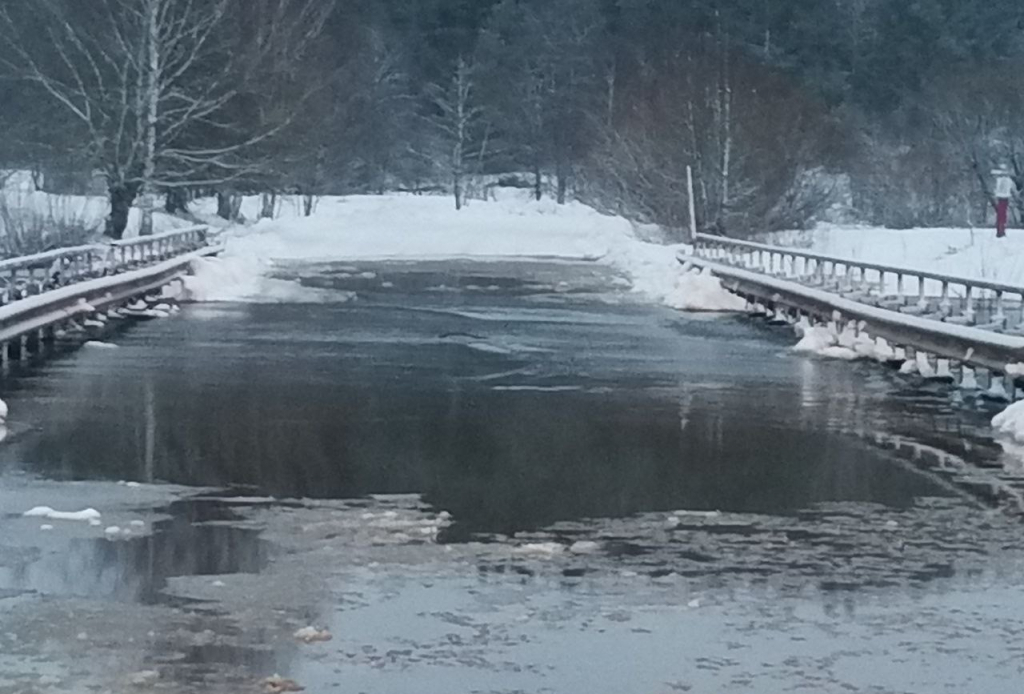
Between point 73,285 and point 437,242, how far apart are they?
42.3 m

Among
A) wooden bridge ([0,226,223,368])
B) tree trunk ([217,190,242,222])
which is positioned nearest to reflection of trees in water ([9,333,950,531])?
wooden bridge ([0,226,223,368])

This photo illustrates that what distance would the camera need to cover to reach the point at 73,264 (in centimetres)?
2905

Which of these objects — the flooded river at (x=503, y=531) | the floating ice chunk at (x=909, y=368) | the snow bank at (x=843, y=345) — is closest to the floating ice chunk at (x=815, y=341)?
the snow bank at (x=843, y=345)

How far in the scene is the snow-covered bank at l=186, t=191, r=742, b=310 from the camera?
3719 centimetres

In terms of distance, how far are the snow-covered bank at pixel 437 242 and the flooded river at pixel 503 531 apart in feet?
48.6

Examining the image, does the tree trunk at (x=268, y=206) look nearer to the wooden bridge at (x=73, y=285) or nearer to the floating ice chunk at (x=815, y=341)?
the wooden bridge at (x=73, y=285)

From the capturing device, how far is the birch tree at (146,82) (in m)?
50.4

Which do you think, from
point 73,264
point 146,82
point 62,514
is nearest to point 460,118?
point 146,82

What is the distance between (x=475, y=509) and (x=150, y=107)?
39.3m

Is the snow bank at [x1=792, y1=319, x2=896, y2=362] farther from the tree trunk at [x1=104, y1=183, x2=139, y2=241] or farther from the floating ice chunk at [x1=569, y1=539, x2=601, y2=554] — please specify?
the tree trunk at [x1=104, y1=183, x2=139, y2=241]

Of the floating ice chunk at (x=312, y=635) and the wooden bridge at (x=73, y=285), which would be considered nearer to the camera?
the floating ice chunk at (x=312, y=635)

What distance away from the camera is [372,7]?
4252 inches

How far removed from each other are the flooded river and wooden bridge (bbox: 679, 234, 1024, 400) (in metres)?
0.58

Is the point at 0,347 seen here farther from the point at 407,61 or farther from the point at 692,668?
the point at 407,61
